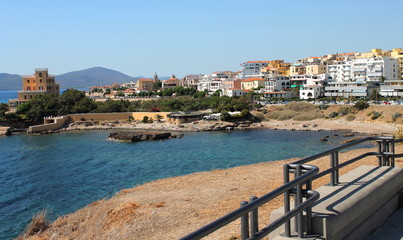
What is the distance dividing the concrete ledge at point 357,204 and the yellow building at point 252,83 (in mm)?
82477

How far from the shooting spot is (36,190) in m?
20.3

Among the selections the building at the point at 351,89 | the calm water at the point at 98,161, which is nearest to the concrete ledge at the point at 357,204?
the calm water at the point at 98,161

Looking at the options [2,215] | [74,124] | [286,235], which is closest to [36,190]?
[2,215]

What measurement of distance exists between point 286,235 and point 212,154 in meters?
26.7

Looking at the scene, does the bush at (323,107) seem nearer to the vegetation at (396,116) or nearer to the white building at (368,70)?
the vegetation at (396,116)

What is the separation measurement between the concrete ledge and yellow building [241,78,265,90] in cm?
8248

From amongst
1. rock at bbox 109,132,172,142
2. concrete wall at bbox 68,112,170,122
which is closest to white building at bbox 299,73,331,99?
concrete wall at bbox 68,112,170,122

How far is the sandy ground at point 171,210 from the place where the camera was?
8.09m

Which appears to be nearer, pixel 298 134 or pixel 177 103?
pixel 298 134

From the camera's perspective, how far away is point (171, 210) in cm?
965

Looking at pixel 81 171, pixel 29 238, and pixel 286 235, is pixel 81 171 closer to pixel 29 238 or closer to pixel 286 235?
pixel 29 238

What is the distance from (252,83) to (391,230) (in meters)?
85.9

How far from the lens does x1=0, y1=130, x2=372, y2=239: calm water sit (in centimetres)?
1772

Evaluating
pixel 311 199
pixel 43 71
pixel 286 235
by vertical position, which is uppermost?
pixel 43 71
